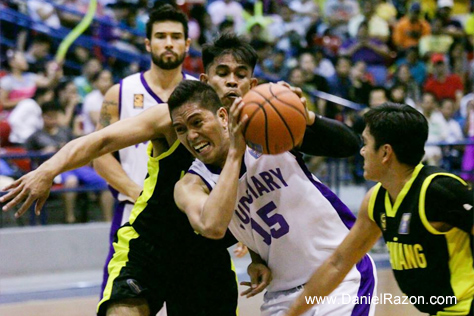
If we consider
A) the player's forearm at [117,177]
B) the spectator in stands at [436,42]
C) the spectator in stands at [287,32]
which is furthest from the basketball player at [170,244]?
the spectator in stands at [436,42]

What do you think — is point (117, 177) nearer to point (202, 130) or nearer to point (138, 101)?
point (138, 101)

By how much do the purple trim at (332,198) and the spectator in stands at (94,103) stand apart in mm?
5855

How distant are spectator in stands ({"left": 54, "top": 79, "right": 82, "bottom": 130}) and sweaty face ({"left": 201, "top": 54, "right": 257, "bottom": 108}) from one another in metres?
5.21

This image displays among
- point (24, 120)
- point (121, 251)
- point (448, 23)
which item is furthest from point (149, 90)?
point (448, 23)

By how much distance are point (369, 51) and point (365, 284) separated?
34.4ft

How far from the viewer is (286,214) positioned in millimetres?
3406

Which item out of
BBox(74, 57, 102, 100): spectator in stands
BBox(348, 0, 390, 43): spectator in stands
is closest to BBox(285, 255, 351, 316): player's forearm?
BBox(74, 57, 102, 100): spectator in stands

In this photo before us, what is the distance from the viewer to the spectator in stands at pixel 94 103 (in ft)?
29.8

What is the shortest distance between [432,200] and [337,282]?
2.12ft

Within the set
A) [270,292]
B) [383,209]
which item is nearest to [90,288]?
[270,292]

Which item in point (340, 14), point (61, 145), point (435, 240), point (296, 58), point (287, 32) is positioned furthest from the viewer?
point (340, 14)

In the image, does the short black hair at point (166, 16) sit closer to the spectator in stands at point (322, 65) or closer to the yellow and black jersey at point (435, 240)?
the yellow and black jersey at point (435, 240)

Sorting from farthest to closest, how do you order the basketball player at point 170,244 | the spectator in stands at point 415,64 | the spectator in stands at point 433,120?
the spectator in stands at point 415,64 < the spectator in stands at point 433,120 < the basketball player at point 170,244

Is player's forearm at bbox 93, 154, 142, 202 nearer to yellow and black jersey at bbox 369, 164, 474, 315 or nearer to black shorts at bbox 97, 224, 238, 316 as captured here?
black shorts at bbox 97, 224, 238, 316
